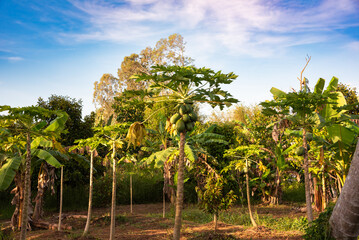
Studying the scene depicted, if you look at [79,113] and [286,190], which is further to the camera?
[286,190]

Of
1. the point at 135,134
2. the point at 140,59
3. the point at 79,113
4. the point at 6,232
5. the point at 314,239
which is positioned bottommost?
the point at 6,232

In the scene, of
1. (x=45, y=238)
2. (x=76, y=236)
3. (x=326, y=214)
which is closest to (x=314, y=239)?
(x=326, y=214)

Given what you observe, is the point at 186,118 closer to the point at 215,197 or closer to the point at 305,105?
the point at 305,105

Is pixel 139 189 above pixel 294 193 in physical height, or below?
above

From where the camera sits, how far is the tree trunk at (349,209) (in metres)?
4.44

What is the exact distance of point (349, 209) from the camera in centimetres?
454

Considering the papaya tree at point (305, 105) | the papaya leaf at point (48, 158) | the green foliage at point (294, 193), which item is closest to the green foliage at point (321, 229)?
the papaya tree at point (305, 105)

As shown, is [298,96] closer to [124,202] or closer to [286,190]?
[286,190]

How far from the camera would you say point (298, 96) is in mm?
6449

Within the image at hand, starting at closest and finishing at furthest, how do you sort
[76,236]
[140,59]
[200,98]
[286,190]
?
[200,98] → [76,236] → [286,190] → [140,59]

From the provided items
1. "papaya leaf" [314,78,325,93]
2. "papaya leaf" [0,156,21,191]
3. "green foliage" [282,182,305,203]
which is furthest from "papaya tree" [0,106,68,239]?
"green foliage" [282,182,305,203]

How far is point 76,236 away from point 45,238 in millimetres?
1134

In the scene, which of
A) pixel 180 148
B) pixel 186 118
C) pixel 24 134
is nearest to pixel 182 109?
pixel 186 118

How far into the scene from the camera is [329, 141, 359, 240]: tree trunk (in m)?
4.44
